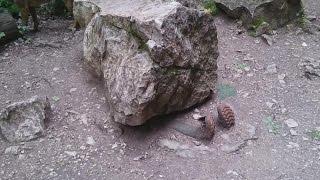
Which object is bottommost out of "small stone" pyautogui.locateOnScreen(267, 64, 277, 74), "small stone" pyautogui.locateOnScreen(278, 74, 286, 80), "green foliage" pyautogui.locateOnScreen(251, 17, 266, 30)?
"small stone" pyautogui.locateOnScreen(278, 74, 286, 80)

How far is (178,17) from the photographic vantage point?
3.46 metres

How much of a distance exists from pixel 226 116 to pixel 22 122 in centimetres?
176

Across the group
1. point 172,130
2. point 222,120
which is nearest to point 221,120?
point 222,120

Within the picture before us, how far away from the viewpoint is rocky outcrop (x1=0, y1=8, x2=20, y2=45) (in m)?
4.93

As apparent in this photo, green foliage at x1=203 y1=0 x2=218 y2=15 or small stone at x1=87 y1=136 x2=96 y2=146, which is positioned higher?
green foliage at x1=203 y1=0 x2=218 y2=15

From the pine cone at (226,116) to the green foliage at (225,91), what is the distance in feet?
1.19

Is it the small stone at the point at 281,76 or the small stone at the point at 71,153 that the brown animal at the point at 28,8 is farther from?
the small stone at the point at 281,76

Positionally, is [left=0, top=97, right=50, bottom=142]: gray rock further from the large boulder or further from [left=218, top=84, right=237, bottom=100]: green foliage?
[left=218, top=84, right=237, bottom=100]: green foliage

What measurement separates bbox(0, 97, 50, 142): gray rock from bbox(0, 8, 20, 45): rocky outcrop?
5.38 feet

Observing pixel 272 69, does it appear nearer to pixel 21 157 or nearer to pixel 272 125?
pixel 272 125

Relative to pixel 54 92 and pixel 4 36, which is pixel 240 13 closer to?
pixel 54 92

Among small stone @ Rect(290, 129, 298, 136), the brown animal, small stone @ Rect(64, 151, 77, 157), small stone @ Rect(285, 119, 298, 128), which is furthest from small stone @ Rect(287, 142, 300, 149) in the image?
the brown animal

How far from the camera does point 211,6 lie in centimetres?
544

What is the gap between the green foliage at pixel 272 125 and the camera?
3.69m
